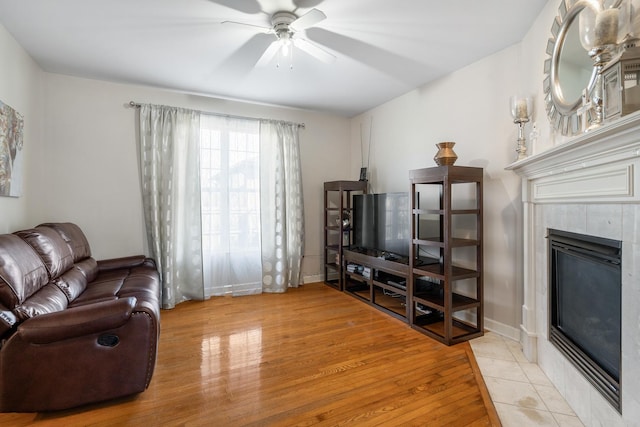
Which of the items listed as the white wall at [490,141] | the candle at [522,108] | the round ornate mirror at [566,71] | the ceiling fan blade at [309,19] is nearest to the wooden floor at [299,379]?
the white wall at [490,141]

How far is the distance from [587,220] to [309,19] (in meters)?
2.06

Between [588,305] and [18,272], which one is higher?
[18,272]

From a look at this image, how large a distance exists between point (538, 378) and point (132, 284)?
3196 mm

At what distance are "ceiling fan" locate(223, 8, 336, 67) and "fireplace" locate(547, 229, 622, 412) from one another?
2.08 metres

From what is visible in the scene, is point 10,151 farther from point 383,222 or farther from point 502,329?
point 502,329

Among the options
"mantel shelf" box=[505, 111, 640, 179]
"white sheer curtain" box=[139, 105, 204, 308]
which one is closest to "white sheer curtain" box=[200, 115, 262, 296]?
"white sheer curtain" box=[139, 105, 204, 308]

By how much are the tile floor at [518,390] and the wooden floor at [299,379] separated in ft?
0.28

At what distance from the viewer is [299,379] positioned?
206 cm

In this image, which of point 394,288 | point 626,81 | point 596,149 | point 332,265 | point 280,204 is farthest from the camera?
point 332,265

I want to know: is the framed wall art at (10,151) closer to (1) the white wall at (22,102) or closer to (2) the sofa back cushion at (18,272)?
(1) the white wall at (22,102)

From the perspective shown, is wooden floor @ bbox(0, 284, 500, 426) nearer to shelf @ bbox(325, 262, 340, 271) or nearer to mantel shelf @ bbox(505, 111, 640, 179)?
shelf @ bbox(325, 262, 340, 271)

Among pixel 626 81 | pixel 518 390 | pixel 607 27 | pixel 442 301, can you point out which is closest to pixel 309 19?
pixel 607 27

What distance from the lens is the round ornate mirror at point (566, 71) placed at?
1680mm

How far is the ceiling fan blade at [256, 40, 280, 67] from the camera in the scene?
2.52 metres
